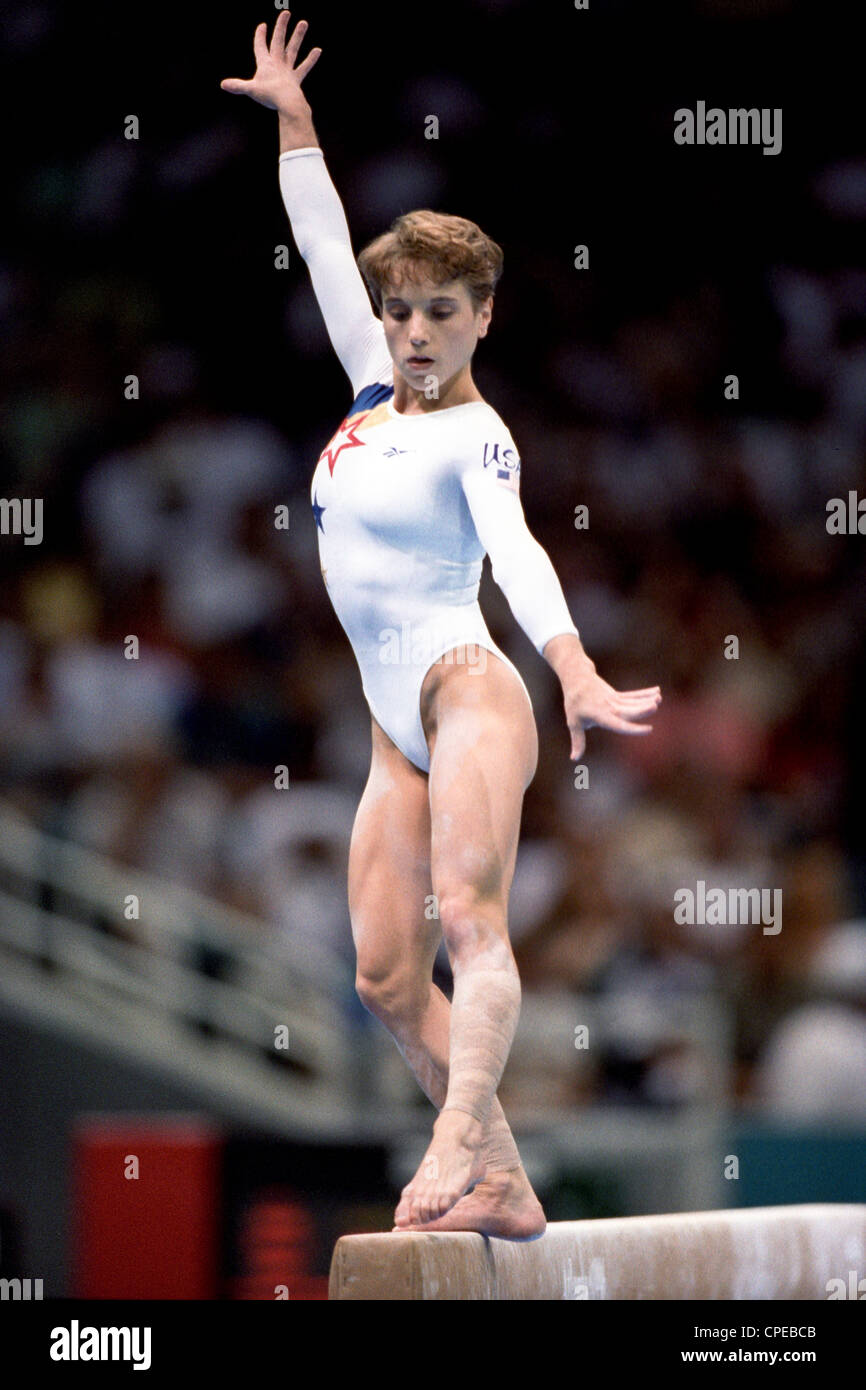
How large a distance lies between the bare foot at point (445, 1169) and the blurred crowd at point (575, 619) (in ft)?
9.43

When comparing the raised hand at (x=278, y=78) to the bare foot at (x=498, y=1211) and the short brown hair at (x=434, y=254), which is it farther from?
the bare foot at (x=498, y=1211)

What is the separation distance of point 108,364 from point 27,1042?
3338 millimetres

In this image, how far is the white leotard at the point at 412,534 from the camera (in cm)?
367

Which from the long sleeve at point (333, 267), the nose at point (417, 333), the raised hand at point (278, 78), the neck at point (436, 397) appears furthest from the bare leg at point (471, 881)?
the raised hand at point (278, 78)

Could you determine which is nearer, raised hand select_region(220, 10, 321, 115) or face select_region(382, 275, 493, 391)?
face select_region(382, 275, 493, 391)

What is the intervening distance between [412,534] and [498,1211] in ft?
4.26

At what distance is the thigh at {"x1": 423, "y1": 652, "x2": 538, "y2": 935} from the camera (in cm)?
357

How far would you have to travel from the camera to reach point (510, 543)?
11.7 ft

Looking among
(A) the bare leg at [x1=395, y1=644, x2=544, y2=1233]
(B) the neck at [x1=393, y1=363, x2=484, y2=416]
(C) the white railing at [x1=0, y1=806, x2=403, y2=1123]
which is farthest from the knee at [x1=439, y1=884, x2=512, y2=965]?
(C) the white railing at [x1=0, y1=806, x2=403, y2=1123]

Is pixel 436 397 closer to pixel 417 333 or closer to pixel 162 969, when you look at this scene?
pixel 417 333

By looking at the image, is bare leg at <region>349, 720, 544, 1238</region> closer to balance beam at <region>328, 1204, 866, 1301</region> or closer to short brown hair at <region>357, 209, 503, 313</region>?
balance beam at <region>328, 1204, 866, 1301</region>

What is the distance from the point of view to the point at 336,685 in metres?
7.72

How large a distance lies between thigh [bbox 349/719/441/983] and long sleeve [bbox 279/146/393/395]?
870 mm

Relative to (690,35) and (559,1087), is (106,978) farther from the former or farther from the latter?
(690,35)
